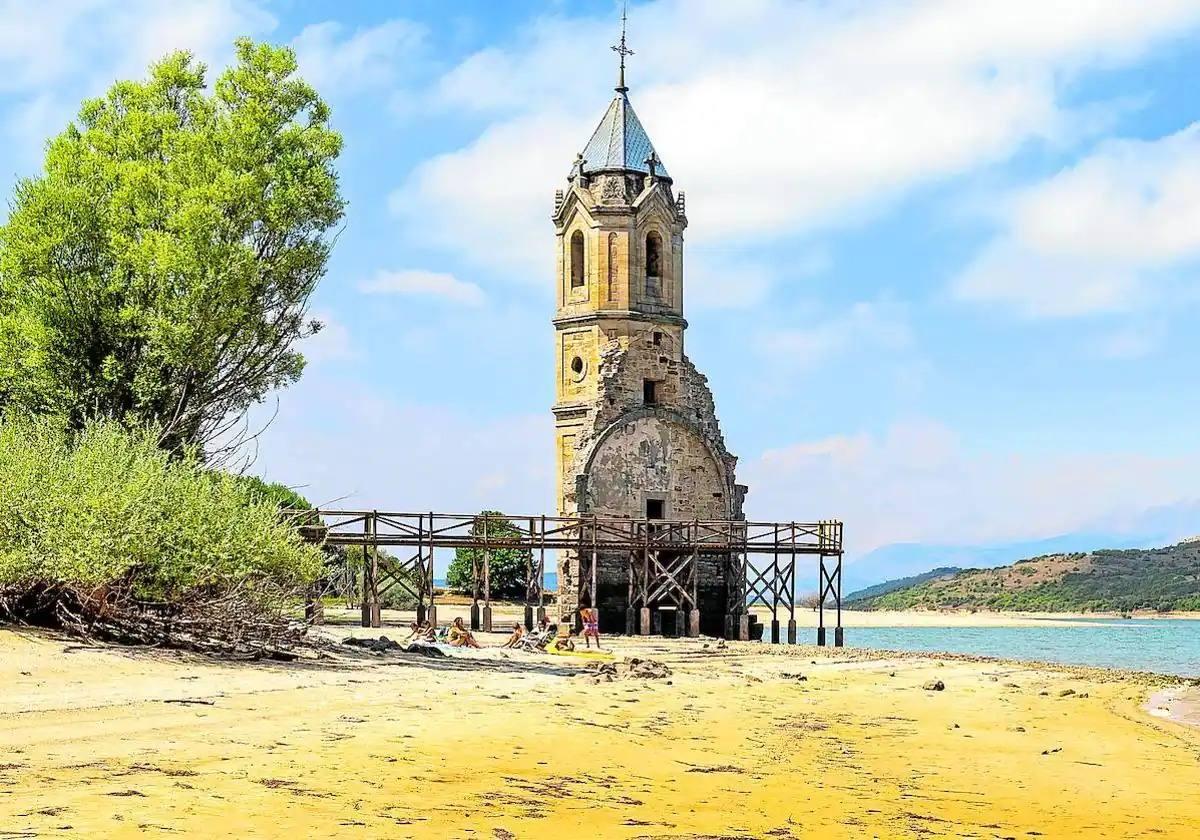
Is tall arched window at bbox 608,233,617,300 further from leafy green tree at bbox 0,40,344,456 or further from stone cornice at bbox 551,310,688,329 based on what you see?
leafy green tree at bbox 0,40,344,456

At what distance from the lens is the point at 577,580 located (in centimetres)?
4091

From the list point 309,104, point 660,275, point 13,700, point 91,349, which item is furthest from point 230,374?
point 660,275

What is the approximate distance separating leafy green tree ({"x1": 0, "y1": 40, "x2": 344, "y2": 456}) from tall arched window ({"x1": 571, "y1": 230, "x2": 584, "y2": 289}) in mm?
17087

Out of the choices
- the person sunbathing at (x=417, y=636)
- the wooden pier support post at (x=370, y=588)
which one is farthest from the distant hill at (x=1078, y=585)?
the person sunbathing at (x=417, y=636)

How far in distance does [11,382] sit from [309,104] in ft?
24.7

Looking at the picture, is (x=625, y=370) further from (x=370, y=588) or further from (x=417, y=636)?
(x=417, y=636)

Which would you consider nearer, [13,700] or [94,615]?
[13,700]

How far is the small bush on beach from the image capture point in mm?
18938

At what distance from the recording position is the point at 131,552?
19078 millimetres

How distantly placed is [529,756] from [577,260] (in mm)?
32511

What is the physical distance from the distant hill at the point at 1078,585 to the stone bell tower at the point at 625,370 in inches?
2790

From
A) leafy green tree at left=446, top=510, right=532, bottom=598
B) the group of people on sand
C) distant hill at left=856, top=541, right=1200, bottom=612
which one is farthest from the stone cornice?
distant hill at left=856, top=541, right=1200, bottom=612

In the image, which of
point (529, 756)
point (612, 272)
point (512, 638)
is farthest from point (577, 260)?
point (529, 756)

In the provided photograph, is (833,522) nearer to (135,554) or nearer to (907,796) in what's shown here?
(135,554)
